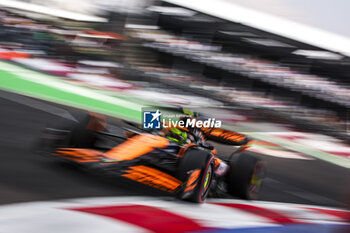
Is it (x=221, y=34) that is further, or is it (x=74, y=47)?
(x=74, y=47)

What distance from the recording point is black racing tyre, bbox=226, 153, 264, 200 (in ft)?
15.4

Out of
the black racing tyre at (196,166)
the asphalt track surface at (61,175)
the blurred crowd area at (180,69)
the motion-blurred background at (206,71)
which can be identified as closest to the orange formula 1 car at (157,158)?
the black racing tyre at (196,166)

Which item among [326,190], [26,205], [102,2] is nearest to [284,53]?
[326,190]

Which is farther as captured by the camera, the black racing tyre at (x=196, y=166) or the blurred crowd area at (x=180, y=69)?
the blurred crowd area at (x=180, y=69)

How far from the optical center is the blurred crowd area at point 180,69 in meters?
9.54

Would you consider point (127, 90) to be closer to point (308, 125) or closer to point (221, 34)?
point (221, 34)

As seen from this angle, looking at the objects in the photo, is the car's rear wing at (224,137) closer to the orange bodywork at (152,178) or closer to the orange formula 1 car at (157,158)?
the orange formula 1 car at (157,158)

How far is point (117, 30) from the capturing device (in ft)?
38.2

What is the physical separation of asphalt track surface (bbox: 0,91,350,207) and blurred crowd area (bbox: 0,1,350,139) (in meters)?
1.95

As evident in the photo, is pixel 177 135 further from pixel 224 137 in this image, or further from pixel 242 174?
pixel 242 174

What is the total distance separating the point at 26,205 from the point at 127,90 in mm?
6960

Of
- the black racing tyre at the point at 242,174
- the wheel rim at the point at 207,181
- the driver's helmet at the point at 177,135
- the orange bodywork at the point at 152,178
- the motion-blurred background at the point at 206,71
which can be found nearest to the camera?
the orange bodywork at the point at 152,178

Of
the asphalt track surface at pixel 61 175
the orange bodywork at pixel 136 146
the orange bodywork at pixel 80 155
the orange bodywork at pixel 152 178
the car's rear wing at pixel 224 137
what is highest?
the car's rear wing at pixel 224 137

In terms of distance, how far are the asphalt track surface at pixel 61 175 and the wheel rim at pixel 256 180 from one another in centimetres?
30
